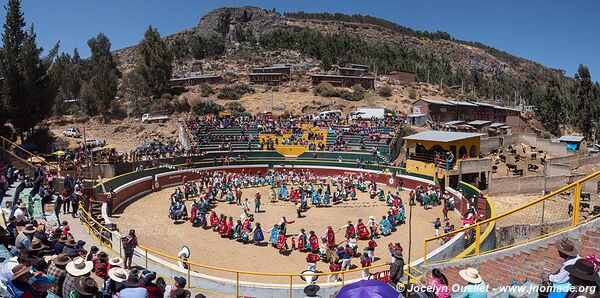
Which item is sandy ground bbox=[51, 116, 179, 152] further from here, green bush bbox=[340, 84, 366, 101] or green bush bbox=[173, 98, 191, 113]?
green bush bbox=[340, 84, 366, 101]

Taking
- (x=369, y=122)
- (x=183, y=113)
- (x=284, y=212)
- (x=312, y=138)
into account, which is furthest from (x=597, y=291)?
(x=183, y=113)

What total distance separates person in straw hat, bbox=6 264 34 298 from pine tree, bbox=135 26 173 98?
66630 millimetres

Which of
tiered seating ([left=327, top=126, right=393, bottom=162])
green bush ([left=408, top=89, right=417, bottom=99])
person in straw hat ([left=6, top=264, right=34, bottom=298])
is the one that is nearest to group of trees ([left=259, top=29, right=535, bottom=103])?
green bush ([left=408, top=89, right=417, bottom=99])

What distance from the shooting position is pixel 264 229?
859 inches

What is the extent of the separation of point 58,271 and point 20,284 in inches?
78.9

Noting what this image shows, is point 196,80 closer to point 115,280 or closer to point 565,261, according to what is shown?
point 115,280

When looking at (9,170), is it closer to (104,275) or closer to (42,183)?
(42,183)

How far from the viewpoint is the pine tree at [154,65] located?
2655 inches

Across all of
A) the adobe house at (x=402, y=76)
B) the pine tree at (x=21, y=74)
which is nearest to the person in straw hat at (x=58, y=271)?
the pine tree at (x=21, y=74)

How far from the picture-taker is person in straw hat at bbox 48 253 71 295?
24.6 feet

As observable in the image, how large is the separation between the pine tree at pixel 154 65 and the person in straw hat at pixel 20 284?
6663cm

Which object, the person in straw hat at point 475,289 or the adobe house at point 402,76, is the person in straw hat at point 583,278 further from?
the adobe house at point 402,76

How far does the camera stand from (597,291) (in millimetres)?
5098

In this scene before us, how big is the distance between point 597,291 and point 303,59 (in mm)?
112286
